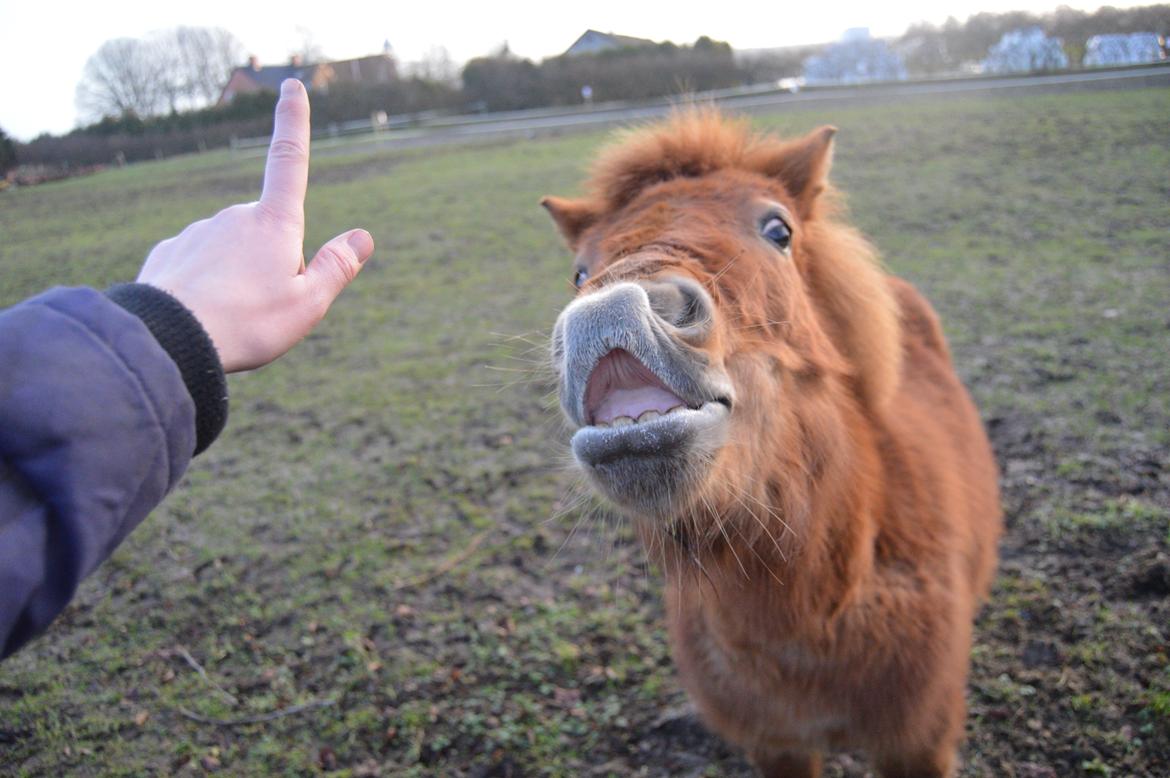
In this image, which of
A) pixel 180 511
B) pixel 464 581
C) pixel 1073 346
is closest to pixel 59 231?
pixel 180 511

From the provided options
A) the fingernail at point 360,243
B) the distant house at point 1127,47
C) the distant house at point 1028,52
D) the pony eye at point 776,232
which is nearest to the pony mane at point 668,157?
the pony eye at point 776,232

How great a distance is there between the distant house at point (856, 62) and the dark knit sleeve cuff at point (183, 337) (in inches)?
709

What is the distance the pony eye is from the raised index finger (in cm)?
127

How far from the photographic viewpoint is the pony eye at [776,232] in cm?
214

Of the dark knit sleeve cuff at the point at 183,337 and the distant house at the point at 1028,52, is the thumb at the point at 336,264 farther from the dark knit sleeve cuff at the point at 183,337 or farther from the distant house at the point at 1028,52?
the distant house at the point at 1028,52

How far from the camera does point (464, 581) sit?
12.7ft

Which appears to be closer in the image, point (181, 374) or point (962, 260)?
point (181, 374)

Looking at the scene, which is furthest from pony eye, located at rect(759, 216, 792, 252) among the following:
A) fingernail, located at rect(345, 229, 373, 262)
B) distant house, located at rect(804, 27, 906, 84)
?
distant house, located at rect(804, 27, 906, 84)

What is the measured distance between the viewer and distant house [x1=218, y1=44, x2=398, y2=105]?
23.1m

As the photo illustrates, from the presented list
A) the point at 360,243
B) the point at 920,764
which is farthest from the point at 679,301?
the point at 920,764

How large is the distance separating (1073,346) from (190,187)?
19.7 metres

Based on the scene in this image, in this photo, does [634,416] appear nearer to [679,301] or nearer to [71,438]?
[679,301]

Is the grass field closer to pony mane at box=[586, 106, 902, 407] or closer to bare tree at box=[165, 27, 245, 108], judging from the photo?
pony mane at box=[586, 106, 902, 407]

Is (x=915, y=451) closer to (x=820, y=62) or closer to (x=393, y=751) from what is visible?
(x=393, y=751)
